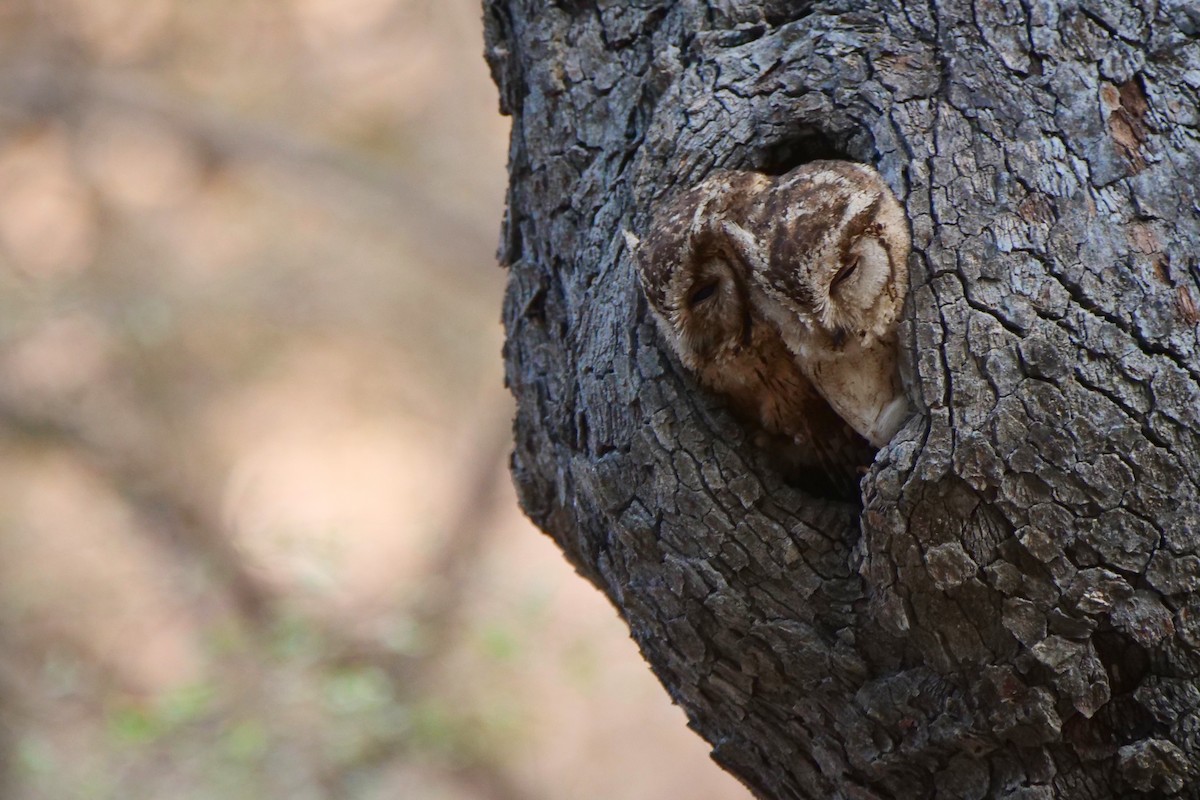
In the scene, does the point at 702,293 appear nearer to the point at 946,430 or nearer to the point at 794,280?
the point at 794,280

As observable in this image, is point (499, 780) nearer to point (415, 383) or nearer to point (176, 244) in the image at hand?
point (415, 383)

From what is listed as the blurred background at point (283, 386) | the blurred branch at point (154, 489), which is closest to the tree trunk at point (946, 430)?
the blurred background at point (283, 386)

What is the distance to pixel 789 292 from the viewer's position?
127cm

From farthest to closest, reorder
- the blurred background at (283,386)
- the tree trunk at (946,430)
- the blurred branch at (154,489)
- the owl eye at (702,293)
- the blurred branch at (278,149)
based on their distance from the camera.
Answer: the blurred branch at (278,149)
the blurred branch at (154,489)
the blurred background at (283,386)
the owl eye at (702,293)
the tree trunk at (946,430)

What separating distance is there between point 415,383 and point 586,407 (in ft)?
14.0

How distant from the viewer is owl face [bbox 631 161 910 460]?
4.14 feet

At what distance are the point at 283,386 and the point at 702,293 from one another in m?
4.50

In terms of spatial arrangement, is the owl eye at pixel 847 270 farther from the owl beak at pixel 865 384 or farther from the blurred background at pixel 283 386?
the blurred background at pixel 283 386

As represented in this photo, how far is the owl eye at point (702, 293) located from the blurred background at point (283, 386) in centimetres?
341

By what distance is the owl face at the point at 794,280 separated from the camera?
4.14 feet

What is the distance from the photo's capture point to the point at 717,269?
133 cm

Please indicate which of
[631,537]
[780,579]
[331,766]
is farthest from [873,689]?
[331,766]

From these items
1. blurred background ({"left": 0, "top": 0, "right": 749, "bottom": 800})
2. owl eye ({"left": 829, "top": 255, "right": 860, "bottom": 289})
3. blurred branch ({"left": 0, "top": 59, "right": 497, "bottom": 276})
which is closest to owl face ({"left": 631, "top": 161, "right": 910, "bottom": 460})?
owl eye ({"left": 829, "top": 255, "right": 860, "bottom": 289})

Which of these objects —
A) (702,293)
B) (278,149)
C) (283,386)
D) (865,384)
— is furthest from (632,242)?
(278,149)
